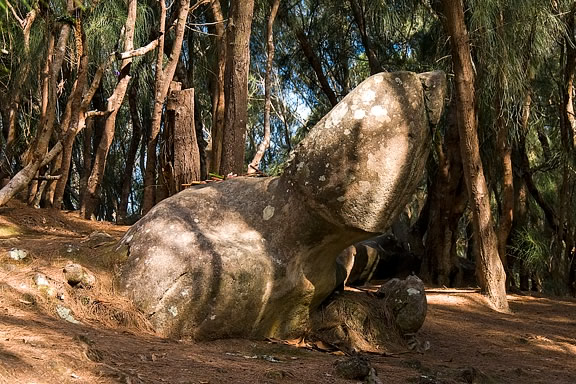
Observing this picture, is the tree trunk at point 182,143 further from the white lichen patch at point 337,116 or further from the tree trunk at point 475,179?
the tree trunk at point 475,179

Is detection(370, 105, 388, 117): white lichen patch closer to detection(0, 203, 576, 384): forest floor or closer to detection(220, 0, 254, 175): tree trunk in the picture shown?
detection(0, 203, 576, 384): forest floor

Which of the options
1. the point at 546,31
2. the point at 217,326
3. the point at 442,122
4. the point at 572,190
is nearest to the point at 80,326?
the point at 217,326

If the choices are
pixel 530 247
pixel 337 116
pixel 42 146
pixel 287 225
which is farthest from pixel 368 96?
pixel 530 247

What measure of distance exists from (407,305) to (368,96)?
6.27 ft

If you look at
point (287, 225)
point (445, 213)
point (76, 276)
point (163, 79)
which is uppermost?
point (163, 79)

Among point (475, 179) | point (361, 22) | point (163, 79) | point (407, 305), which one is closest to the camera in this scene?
point (407, 305)

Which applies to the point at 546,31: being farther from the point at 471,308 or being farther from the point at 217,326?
the point at 217,326

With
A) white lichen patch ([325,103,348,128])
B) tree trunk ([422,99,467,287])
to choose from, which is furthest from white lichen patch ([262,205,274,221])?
tree trunk ([422,99,467,287])

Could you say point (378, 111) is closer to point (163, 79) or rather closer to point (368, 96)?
point (368, 96)

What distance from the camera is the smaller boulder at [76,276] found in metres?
4.53

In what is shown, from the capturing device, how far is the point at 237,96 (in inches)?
273

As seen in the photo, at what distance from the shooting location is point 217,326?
186 inches

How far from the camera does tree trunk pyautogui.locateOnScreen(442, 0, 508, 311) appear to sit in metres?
7.77

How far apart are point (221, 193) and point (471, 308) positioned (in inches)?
141
